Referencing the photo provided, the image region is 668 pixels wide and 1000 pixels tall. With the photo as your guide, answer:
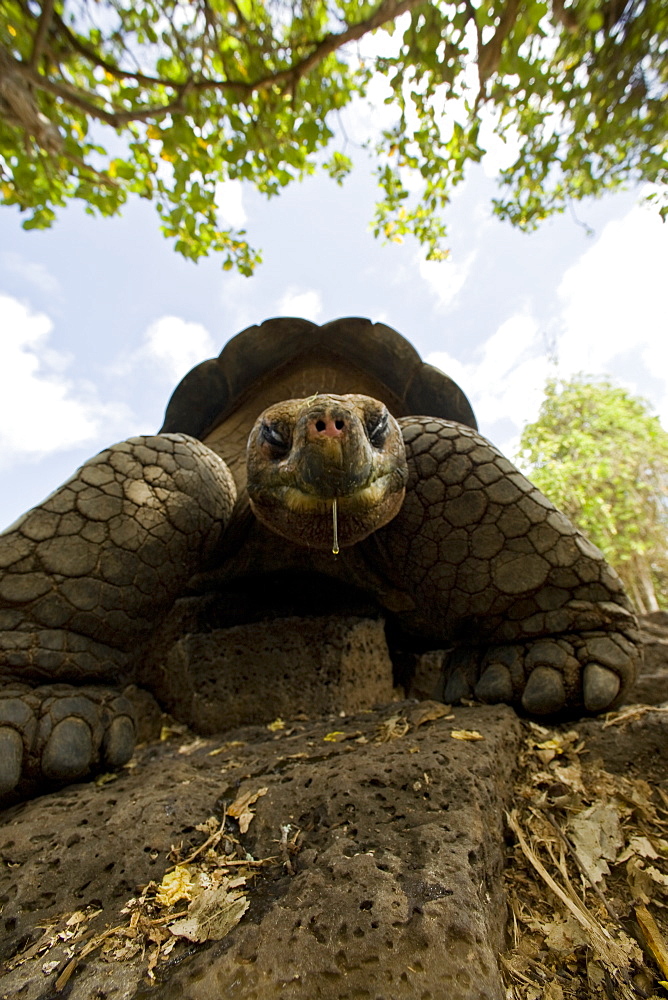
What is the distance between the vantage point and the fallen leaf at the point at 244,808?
111 cm

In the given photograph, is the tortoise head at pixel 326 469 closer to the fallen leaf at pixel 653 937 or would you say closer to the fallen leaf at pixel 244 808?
the fallen leaf at pixel 244 808

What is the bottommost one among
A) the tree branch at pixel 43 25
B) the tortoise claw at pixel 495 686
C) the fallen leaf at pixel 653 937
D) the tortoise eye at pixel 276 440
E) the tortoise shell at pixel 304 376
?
the fallen leaf at pixel 653 937

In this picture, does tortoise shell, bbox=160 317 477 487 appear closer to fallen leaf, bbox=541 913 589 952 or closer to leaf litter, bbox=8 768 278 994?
leaf litter, bbox=8 768 278 994

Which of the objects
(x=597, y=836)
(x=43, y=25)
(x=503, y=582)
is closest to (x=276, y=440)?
(x=503, y=582)

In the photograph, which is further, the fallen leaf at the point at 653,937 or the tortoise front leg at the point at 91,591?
the tortoise front leg at the point at 91,591

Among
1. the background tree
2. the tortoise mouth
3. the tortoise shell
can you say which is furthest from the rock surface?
the background tree

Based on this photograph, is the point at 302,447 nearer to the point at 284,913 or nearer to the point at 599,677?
the point at 284,913

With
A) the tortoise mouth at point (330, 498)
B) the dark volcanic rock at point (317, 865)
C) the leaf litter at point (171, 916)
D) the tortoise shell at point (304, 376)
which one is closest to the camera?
the dark volcanic rock at point (317, 865)

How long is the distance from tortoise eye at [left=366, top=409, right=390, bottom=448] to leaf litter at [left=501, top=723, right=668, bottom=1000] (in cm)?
112

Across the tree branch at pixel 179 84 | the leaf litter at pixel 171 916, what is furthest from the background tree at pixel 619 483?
the leaf litter at pixel 171 916

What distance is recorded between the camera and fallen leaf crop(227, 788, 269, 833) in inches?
43.8

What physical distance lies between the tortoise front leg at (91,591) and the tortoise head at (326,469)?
1.42 feet

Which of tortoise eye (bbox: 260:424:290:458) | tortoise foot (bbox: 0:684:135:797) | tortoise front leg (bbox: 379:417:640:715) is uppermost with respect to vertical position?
tortoise eye (bbox: 260:424:290:458)

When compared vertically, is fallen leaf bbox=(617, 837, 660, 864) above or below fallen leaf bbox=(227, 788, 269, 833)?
below
